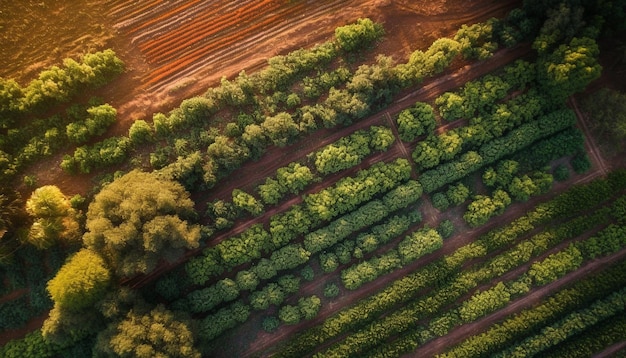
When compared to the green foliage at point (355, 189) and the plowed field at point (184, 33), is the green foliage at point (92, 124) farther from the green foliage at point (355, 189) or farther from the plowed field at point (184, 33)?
the green foliage at point (355, 189)

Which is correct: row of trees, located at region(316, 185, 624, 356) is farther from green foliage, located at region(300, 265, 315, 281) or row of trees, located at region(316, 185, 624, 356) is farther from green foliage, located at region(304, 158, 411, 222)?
green foliage, located at region(304, 158, 411, 222)

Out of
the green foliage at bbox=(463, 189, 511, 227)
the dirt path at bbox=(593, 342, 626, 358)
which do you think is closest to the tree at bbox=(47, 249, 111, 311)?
the green foliage at bbox=(463, 189, 511, 227)

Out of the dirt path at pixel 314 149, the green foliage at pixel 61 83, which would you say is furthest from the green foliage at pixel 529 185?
the green foliage at pixel 61 83

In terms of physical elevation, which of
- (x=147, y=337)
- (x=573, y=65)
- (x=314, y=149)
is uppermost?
(x=314, y=149)

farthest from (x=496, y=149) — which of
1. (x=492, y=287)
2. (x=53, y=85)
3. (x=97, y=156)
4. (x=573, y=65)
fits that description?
(x=53, y=85)

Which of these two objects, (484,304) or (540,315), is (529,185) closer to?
(484,304)

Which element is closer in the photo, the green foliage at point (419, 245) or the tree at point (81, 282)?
the tree at point (81, 282)

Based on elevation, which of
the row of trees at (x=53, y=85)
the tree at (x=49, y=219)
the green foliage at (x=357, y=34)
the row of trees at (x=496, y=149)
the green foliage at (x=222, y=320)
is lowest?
the green foliage at (x=222, y=320)
